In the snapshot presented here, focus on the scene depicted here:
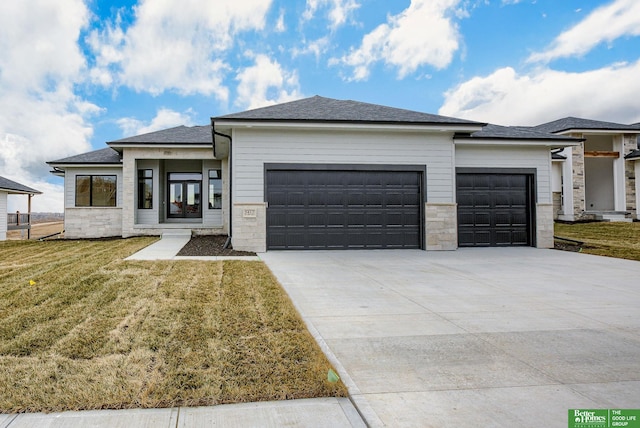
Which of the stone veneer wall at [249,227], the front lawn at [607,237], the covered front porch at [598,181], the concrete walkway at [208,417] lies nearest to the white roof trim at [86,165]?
the stone veneer wall at [249,227]

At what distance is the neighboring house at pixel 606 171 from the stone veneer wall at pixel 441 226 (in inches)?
586

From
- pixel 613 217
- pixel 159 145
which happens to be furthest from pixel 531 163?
pixel 159 145

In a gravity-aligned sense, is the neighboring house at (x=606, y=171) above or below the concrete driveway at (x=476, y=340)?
above

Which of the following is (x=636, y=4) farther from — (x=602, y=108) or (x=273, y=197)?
(x=602, y=108)

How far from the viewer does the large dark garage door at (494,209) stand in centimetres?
1285

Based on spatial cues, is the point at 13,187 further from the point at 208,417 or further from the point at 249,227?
the point at 208,417

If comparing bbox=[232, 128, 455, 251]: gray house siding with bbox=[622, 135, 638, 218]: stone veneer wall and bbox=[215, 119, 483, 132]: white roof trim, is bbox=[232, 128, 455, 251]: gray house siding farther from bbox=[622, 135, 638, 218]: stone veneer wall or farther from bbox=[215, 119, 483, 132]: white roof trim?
bbox=[622, 135, 638, 218]: stone veneer wall

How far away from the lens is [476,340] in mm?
3805

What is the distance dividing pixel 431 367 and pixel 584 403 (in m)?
1.07

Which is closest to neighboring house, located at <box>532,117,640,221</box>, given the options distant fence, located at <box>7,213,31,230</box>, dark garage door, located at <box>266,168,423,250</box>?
dark garage door, located at <box>266,168,423,250</box>

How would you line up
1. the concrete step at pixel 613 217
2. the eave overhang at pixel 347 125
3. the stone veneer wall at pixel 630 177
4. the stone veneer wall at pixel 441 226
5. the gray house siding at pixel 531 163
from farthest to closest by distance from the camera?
the stone veneer wall at pixel 630 177 → the concrete step at pixel 613 217 → the gray house siding at pixel 531 163 → the stone veneer wall at pixel 441 226 → the eave overhang at pixel 347 125

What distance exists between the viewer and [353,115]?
11883 mm

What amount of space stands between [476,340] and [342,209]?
27.4ft

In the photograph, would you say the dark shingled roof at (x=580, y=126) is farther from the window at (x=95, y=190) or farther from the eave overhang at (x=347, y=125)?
the window at (x=95, y=190)
